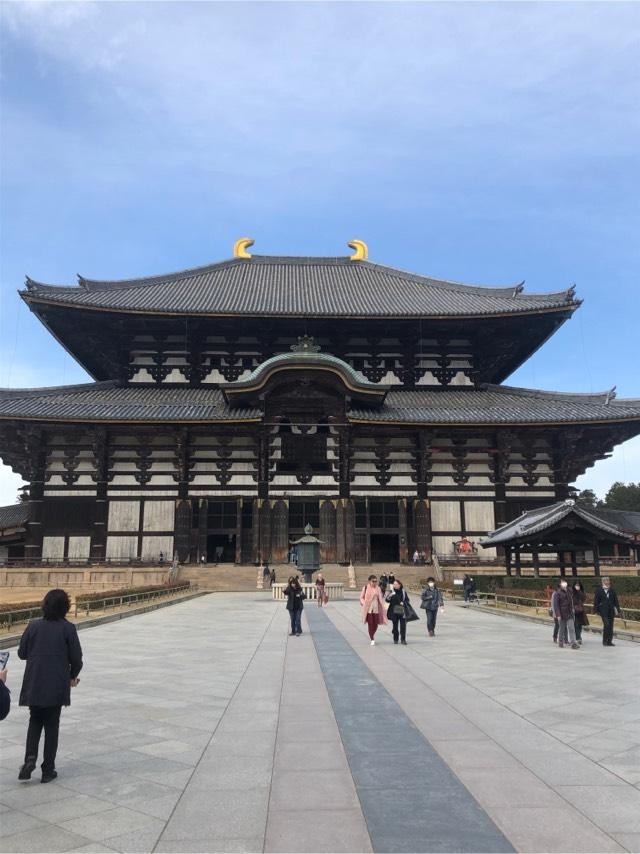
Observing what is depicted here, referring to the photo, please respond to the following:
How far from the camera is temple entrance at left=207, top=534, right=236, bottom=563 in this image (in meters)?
38.6

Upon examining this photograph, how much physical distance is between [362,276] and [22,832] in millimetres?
49224

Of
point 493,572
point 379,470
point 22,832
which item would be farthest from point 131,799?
point 379,470

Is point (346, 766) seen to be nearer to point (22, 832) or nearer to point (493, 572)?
point (22, 832)

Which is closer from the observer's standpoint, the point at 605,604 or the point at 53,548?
the point at 605,604

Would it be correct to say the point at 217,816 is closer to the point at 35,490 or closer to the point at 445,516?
the point at 445,516

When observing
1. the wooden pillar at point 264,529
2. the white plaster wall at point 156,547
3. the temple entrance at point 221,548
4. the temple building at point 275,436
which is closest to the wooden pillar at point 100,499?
the temple building at point 275,436

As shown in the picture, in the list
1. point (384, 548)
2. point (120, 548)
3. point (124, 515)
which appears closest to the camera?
point (120, 548)

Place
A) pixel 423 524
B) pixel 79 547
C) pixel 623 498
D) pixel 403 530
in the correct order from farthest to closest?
pixel 623 498 → pixel 403 530 → pixel 423 524 → pixel 79 547

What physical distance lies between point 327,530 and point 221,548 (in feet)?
23.8

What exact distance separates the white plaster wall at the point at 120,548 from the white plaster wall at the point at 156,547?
→ 0.55 metres

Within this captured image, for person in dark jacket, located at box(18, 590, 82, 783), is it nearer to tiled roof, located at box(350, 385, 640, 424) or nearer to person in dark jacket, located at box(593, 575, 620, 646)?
person in dark jacket, located at box(593, 575, 620, 646)

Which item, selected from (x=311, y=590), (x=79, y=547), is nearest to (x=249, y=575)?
(x=311, y=590)

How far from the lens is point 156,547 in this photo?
35750 millimetres

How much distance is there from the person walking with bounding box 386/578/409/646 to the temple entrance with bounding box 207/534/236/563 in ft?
82.7
